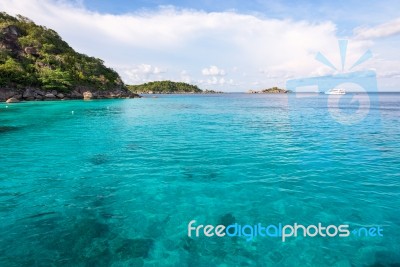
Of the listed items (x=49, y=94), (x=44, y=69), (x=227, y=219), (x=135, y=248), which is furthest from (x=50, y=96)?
(x=227, y=219)

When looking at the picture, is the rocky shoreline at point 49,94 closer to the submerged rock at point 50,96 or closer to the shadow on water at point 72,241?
the submerged rock at point 50,96

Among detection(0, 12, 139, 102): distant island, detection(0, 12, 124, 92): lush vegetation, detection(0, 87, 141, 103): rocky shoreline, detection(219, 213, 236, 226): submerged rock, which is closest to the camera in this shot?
detection(219, 213, 236, 226): submerged rock

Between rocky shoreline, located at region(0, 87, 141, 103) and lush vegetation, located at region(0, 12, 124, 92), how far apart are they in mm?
2234

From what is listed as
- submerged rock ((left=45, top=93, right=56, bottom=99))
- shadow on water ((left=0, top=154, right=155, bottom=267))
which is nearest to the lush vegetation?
submerged rock ((left=45, top=93, right=56, bottom=99))

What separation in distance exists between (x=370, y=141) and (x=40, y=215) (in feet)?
99.9

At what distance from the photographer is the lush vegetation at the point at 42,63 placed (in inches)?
3883

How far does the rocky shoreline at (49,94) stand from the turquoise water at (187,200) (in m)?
82.6

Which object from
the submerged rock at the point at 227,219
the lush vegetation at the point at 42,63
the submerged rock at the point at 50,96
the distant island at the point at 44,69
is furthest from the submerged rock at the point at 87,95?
the submerged rock at the point at 227,219

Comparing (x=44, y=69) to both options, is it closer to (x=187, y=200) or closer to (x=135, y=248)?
(x=187, y=200)

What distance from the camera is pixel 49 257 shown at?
8047 mm

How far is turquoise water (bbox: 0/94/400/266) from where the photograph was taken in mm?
8406

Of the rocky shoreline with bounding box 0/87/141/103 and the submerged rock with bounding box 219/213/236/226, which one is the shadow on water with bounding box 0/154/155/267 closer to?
the submerged rock with bounding box 219/213/236/226

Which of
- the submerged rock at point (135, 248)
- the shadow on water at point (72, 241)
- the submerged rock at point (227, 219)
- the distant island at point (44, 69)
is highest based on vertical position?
the distant island at point (44, 69)

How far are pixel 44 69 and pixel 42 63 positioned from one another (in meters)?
9.34
